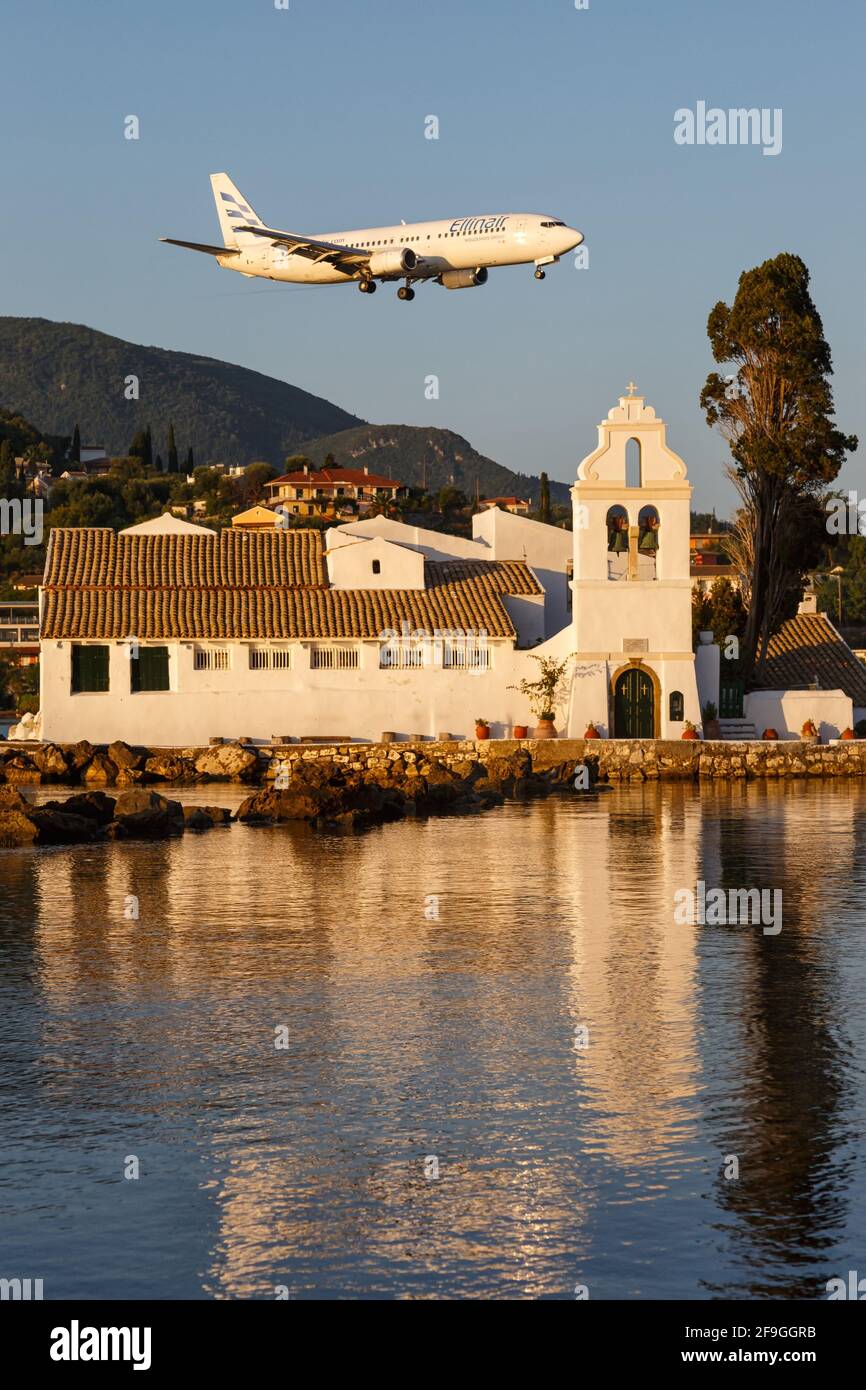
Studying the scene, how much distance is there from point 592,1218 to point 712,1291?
106 centimetres

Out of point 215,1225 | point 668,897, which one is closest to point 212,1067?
point 215,1225

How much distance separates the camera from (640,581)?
4591 centimetres

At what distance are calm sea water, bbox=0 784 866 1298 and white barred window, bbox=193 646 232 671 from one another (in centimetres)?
2467

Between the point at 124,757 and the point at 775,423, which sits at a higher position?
the point at 775,423

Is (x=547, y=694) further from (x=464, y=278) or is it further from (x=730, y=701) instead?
(x=464, y=278)

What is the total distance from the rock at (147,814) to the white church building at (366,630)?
49.7ft

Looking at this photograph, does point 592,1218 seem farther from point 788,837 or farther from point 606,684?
point 606,684

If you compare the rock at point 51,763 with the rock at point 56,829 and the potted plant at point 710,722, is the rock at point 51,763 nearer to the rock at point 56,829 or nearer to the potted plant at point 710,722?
the rock at point 56,829

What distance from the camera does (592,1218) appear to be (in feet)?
32.1

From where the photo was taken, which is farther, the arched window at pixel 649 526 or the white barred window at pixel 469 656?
the white barred window at pixel 469 656

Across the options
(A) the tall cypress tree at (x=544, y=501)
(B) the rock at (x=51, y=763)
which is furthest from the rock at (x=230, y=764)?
(A) the tall cypress tree at (x=544, y=501)

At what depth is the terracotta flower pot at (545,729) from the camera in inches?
1807

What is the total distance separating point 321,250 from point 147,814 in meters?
30.2

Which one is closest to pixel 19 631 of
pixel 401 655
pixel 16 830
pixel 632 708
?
pixel 401 655
